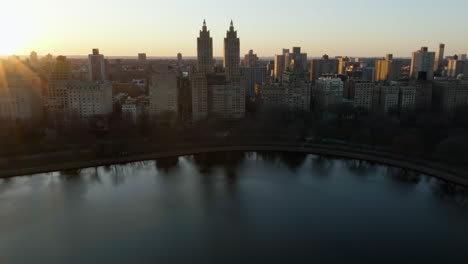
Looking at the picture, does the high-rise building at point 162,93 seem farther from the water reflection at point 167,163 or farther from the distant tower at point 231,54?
the water reflection at point 167,163

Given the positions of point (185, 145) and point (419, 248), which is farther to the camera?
point (185, 145)

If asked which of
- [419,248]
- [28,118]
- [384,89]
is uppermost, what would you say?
[384,89]

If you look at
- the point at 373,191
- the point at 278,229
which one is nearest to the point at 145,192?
the point at 278,229

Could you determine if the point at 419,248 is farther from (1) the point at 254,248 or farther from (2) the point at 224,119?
(2) the point at 224,119

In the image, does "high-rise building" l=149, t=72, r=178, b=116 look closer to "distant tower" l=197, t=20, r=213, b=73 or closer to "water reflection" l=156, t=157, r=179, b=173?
"distant tower" l=197, t=20, r=213, b=73

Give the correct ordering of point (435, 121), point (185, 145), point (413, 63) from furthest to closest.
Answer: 1. point (413, 63)
2. point (435, 121)
3. point (185, 145)

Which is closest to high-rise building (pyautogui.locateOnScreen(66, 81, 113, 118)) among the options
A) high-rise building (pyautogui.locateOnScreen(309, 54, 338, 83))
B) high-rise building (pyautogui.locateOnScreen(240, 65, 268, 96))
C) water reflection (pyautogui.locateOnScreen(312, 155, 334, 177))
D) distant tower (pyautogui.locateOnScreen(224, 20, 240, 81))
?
distant tower (pyautogui.locateOnScreen(224, 20, 240, 81))

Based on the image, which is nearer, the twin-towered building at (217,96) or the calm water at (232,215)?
the calm water at (232,215)

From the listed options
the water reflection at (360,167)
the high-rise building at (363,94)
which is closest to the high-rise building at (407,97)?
the high-rise building at (363,94)
